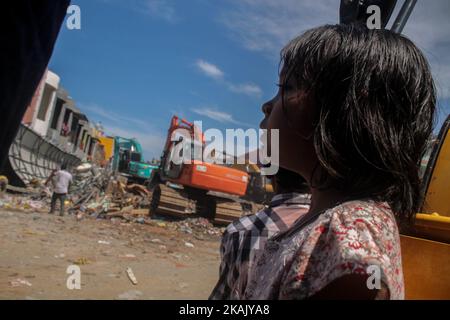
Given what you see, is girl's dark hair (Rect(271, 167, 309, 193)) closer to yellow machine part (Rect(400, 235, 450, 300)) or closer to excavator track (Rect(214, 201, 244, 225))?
yellow machine part (Rect(400, 235, 450, 300))

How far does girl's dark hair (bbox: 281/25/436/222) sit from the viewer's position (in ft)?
2.90

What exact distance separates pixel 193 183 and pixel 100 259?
229 inches

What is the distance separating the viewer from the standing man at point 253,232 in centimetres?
145

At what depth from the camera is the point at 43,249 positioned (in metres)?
6.70

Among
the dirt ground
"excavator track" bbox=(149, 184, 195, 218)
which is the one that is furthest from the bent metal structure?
"excavator track" bbox=(149, 184, 195, 218)

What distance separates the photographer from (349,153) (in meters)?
0.91

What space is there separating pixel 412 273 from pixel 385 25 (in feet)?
3.84

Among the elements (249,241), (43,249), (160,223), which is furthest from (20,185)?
(249,241)

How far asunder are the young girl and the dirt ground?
423 centimetres

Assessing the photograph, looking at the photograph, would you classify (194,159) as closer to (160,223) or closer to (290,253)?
(160,223)

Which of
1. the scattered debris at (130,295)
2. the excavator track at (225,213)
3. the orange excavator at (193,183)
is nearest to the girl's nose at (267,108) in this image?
the scattered debris at (130,295)

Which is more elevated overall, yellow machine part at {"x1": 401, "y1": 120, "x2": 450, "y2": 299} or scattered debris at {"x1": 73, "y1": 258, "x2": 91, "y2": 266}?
yellow machine part at {"x1": 401, "y1": 120, "x2": 450, "y2": 299}

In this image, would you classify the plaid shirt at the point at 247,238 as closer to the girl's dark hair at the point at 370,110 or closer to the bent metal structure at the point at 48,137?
the girl's dark hair at the point at 370,110

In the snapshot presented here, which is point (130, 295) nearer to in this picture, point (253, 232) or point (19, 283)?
point (19, 283)
